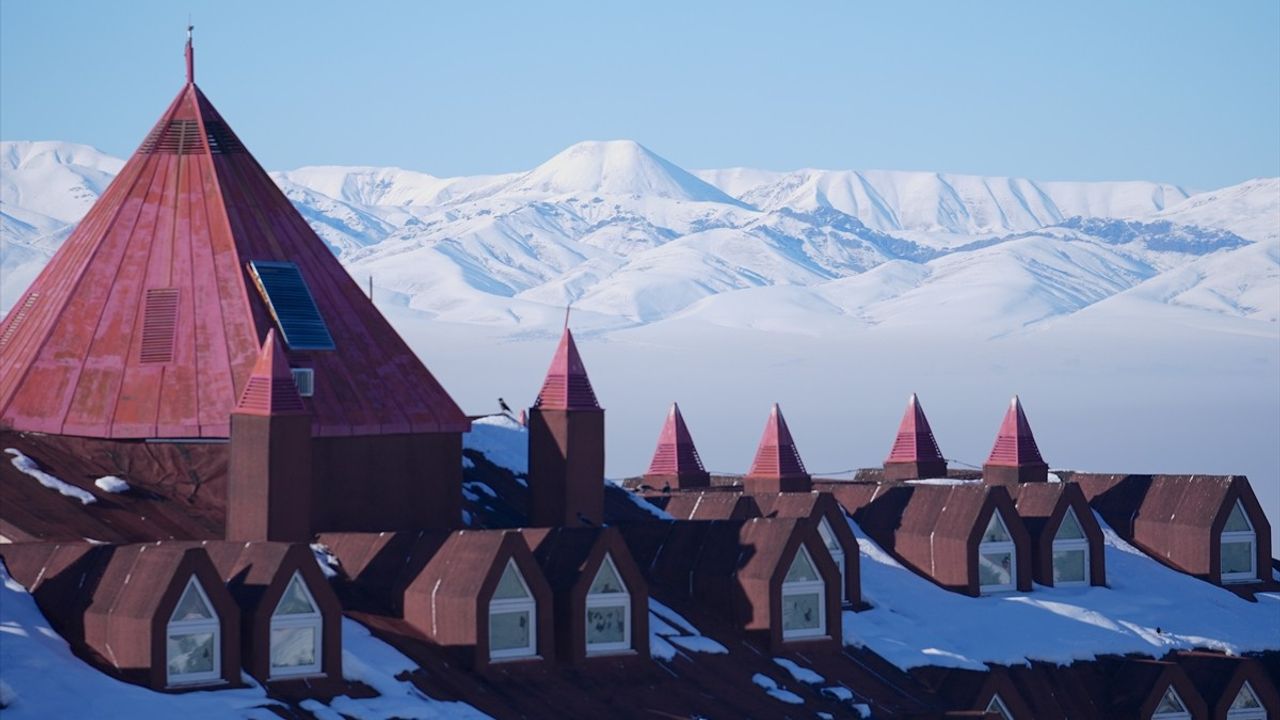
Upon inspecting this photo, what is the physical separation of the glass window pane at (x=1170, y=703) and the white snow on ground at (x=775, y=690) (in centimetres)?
1403

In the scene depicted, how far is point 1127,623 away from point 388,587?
25.2 m

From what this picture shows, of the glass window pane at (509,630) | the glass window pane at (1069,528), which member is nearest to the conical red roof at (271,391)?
the glass window pane at (509,630)

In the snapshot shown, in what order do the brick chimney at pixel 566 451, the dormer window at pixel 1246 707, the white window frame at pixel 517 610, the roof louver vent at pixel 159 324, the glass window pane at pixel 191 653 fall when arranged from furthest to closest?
the dormer window at pixel 1246 707 < the brick chimney at pixel 566 451 < the roof louver vent at pixel 159 324 < the white window frame at pixel 517 610 < the glass window pane at pixel 191 653

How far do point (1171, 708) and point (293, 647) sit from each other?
2754cm

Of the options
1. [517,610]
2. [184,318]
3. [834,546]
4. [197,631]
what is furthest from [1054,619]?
[197,631]

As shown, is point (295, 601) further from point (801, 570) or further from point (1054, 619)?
point (1054, 619)

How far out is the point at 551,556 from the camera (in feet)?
167

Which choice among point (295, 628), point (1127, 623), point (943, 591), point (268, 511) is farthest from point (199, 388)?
point (1127, 623)

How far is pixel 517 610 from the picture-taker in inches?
1937

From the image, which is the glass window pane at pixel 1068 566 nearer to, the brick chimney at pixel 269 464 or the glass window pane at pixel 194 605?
the brick chimney at pixel 269 464

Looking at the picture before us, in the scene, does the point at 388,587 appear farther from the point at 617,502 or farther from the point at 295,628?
the point at 617,502

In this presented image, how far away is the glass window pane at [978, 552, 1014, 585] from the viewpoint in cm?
6900

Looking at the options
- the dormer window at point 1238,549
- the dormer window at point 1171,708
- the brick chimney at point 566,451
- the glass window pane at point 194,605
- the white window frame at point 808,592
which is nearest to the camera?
the glass window pane at point 194,605

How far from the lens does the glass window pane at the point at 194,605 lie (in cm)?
4272
